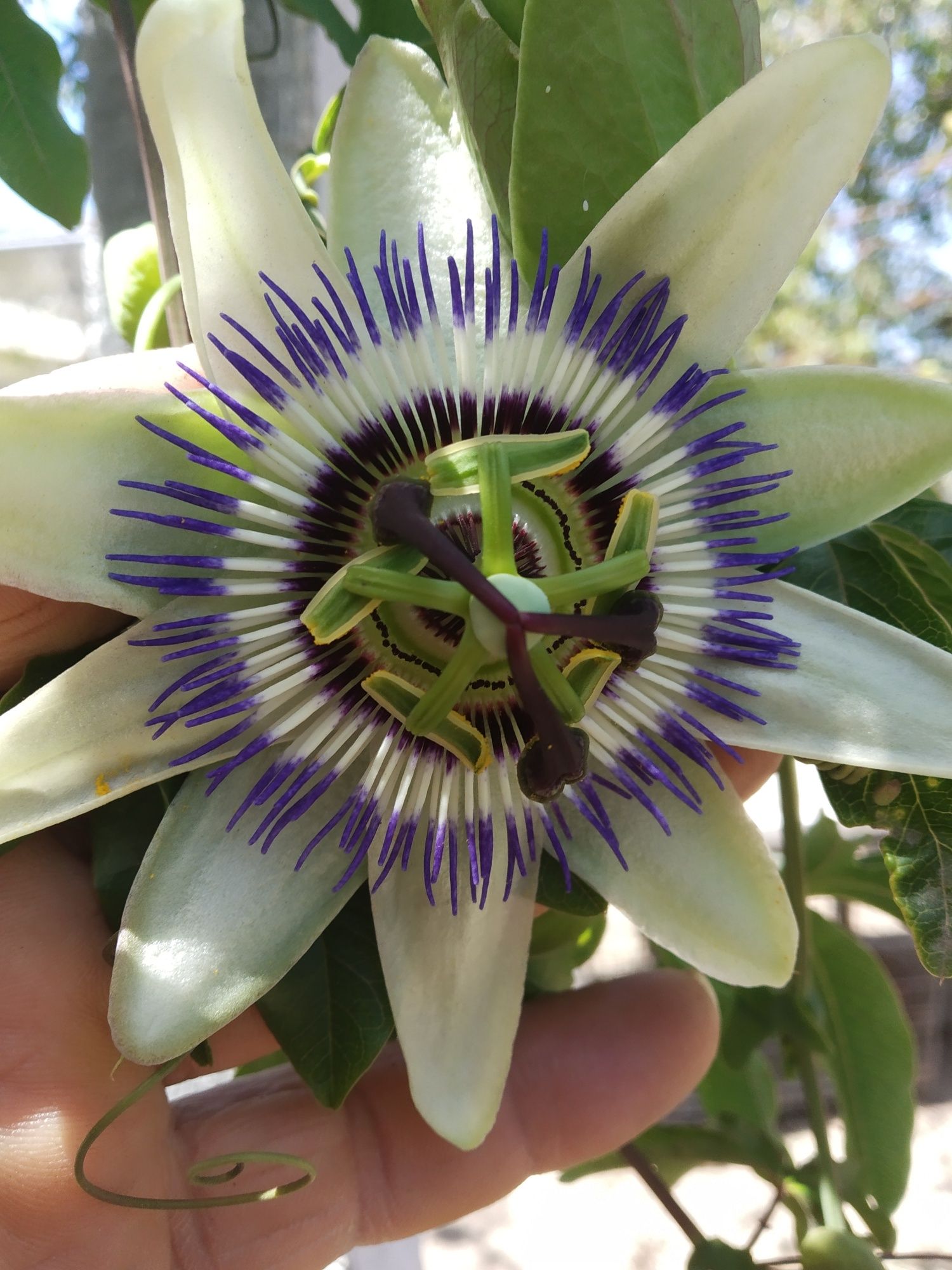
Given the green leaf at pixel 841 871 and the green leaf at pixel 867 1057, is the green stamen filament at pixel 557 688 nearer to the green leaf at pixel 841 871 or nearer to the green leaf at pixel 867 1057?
the green leaf at pixel 867 1057

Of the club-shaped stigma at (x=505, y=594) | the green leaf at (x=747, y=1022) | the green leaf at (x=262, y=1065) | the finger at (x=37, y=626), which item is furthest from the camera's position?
the green leaf at (x=262, y=1065)

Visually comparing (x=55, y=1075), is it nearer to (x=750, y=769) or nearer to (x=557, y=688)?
(x=557, y=688)

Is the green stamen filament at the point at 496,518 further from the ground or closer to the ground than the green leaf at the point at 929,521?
further from the ground

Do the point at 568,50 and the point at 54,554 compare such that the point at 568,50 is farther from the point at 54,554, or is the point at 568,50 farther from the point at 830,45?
the point at 54,554

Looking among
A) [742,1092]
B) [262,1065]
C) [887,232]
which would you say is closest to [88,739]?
[262,1065]

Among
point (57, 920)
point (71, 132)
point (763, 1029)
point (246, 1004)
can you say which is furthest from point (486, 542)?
point (763, 1029)

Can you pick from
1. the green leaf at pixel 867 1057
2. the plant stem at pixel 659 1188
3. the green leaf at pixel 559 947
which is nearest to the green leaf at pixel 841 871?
the green leaf at pixel 867 1057
